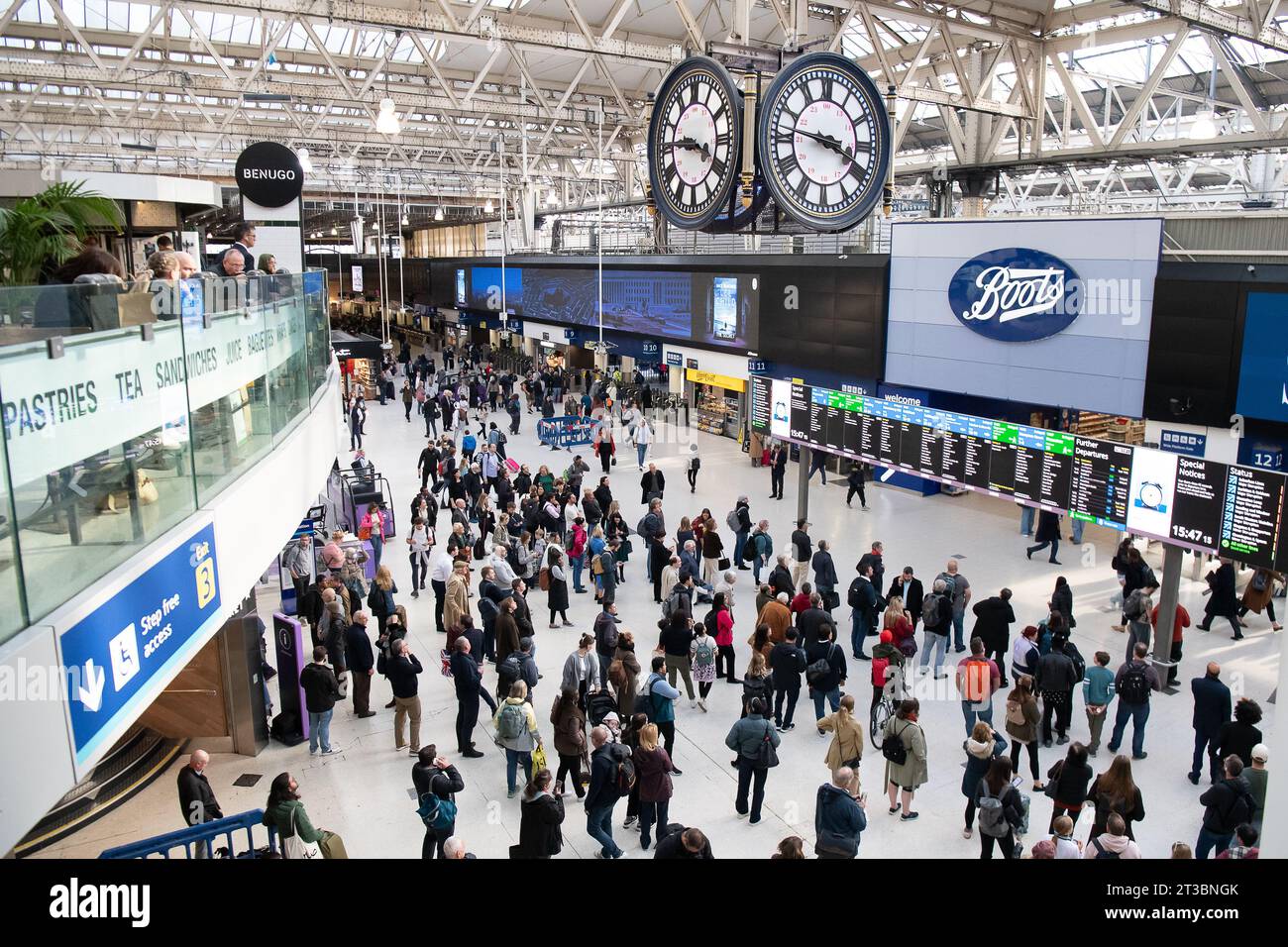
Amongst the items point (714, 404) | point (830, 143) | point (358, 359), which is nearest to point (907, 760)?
point (830, 143)

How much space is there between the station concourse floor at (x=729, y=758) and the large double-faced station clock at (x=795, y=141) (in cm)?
498

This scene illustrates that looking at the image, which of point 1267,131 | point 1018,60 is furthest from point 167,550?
point 1018,60

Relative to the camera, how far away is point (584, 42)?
15977 mm

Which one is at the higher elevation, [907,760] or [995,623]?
[995,623]

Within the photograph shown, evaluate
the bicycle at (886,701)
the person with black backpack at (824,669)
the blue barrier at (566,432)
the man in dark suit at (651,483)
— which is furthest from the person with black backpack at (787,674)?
the blue barrier at (566,432)

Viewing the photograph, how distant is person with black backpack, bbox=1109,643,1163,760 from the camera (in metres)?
8.68

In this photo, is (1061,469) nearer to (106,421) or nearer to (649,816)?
(649,816)

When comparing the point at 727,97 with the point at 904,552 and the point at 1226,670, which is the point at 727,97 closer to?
the point at 1226,670

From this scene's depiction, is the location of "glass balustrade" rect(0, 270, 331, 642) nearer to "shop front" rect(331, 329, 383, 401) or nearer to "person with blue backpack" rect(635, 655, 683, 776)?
"person with blue backpack" rect(635, 655, 683, 776)

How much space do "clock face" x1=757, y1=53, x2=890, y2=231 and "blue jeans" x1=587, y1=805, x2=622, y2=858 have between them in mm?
4649

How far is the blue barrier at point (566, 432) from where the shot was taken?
25.0 m

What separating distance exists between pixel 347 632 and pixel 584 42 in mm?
11381

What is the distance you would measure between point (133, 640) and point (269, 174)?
44.4 ft

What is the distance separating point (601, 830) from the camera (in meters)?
7.16
